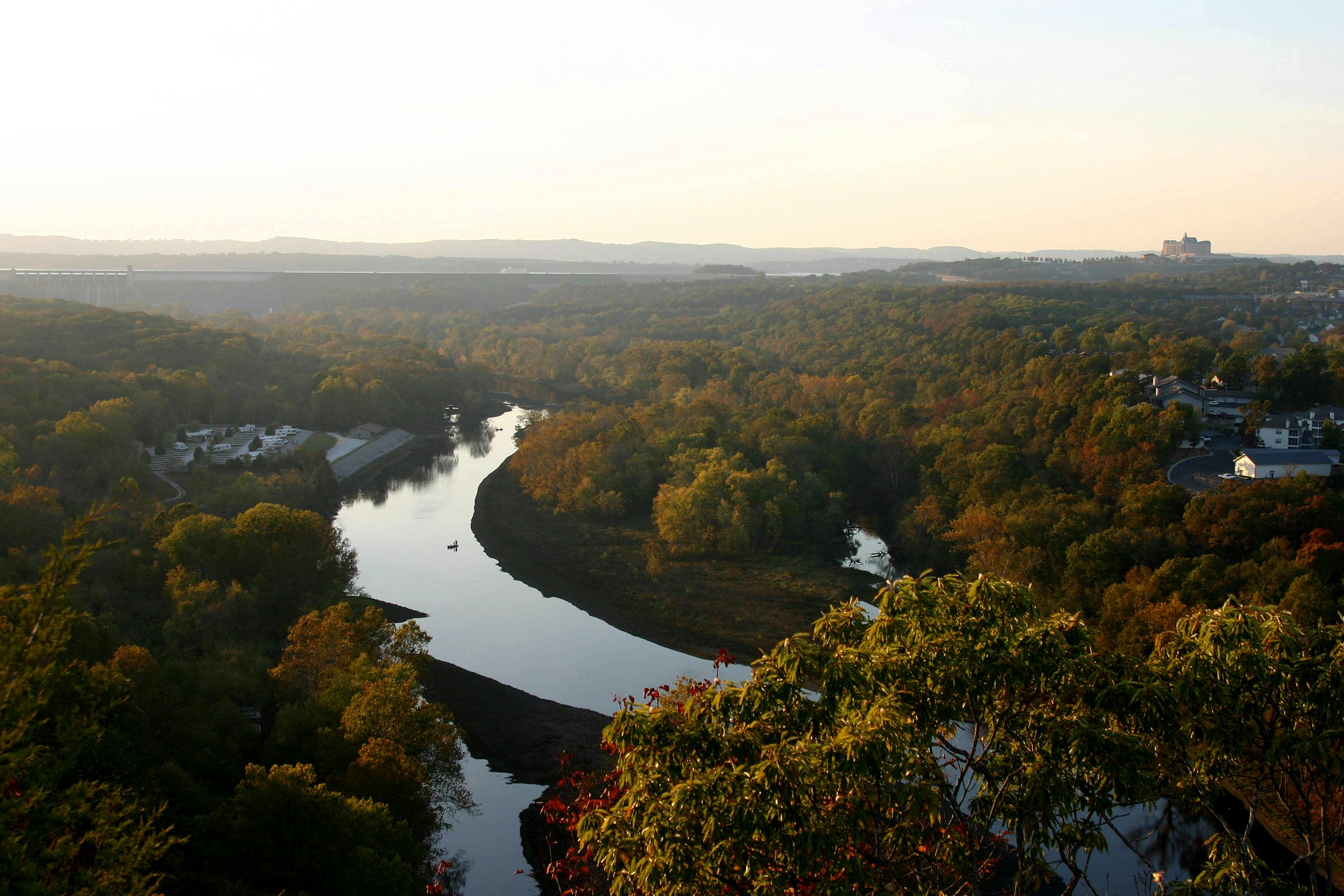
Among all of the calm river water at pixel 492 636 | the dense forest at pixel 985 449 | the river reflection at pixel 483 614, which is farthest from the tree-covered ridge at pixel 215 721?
the dense forest at pixel 985 449

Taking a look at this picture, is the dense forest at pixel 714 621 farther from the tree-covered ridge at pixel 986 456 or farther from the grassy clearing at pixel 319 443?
the grassy clearing at pixel 319 443

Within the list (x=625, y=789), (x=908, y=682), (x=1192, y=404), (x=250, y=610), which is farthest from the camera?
(x=1192, y=404)

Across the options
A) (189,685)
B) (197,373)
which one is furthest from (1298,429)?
(197,373)

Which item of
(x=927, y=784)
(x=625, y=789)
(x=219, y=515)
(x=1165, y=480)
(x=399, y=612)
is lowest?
(x=399, y=612)

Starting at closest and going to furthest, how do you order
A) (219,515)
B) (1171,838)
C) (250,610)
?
1. (1171,838)
2. (250,610)
3. (219,515)

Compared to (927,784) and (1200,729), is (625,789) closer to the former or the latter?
(927,784)

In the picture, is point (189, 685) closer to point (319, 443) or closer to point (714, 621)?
point (714, 621)

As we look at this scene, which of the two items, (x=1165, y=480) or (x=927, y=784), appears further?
(x=1165, y=480)

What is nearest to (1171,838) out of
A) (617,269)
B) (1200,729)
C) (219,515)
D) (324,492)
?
(1200,729)
